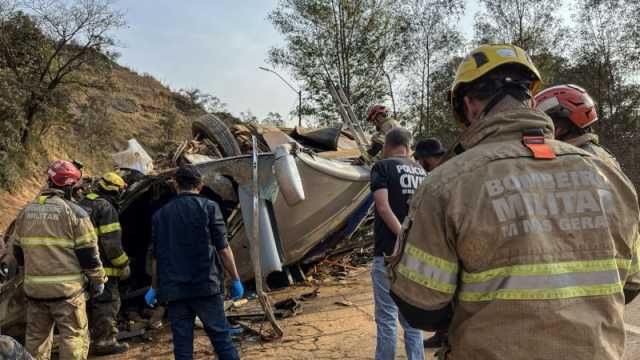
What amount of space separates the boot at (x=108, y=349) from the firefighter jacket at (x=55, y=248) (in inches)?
39.6

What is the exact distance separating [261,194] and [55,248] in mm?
2047

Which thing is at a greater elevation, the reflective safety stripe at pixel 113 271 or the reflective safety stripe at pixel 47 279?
the reflective safety stripe at pixel 47 279

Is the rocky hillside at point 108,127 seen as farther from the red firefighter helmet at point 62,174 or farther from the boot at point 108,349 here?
the red firefighter helmet at point 62,174

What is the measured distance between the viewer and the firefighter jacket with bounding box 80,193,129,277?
499 centimetres

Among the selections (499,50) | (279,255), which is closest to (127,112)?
(279,255)

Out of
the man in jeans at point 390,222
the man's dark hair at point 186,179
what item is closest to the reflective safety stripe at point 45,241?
the man's dark hair at point 186,179

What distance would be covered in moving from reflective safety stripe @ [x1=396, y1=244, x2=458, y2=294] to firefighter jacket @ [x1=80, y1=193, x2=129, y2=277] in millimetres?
4301

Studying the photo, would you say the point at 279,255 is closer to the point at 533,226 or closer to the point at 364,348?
the point at 364,348

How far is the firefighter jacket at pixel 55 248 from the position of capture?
4070 mm

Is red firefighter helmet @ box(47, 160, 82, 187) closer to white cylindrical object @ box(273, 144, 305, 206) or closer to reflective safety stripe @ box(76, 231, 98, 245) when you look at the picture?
reflective safety stripe @ box(76, 231, 98, 245)

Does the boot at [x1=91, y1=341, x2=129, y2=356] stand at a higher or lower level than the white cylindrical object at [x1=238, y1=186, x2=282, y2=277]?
lower

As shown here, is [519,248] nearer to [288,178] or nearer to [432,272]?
[432,272]

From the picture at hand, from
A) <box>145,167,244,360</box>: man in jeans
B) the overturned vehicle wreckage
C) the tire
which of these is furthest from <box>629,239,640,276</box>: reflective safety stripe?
the tire

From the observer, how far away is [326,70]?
19984mm
